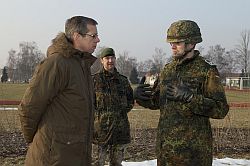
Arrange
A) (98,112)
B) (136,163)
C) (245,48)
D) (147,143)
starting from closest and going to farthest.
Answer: (98,112), (136,163), (147,143), (245,48)

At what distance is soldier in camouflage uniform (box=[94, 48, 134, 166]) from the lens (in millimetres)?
5137

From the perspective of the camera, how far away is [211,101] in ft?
10.8

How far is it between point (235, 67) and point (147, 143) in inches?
2624

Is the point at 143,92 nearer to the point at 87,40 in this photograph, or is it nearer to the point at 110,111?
the point at 87,40

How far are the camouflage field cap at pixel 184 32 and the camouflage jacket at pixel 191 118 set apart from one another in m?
0.15

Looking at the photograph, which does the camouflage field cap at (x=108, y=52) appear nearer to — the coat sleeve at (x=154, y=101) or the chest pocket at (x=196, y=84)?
the coat sleeve at (x=154, y=101)

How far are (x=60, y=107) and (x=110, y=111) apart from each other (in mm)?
2050

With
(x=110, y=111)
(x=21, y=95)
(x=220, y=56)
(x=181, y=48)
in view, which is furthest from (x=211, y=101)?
(x=220, y=56)

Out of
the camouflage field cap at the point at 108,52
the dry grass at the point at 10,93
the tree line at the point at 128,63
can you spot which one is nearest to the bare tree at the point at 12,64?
the tree line at the point at 128,63

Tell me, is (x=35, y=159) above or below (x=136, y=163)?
above

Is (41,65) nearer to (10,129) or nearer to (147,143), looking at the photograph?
(147,143)

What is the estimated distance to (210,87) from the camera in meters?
3.38

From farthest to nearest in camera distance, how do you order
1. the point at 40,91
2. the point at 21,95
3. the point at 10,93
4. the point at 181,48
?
the point at 10,93 → the point at 21,95 → the point at 181,48 → the point at 40,91

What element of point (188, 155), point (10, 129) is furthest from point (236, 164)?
point (10, 129)
